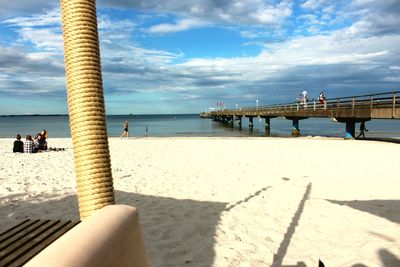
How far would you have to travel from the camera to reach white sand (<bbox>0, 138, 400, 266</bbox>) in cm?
479

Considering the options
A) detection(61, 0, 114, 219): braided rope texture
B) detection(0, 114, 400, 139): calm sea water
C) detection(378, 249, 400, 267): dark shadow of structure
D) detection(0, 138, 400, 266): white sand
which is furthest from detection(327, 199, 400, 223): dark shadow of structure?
detection(0, 114, 400, 139): calm sea water

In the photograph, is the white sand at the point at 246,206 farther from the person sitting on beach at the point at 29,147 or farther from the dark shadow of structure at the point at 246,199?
A: the person sitting on beach at the point at 29,147

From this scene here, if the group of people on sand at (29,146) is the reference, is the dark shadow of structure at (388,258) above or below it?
below

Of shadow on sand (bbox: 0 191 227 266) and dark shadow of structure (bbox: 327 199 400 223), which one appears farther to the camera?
dark shadow of structure (bbox: 327 199 400 223)

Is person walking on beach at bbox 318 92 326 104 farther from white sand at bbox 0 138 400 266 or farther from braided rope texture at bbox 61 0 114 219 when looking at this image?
braided rope texture at bbox 61 0 114 219

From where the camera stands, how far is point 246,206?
704 centimetres

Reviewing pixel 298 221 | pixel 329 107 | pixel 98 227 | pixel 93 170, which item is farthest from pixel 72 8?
pixel 329 107

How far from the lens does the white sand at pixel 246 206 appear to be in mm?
4789

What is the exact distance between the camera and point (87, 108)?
241 centimetres

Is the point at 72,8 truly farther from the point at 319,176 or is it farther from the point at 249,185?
the point at 319,176

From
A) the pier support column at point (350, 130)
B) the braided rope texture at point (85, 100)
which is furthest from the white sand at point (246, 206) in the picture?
the pier support column at point (350, 130)

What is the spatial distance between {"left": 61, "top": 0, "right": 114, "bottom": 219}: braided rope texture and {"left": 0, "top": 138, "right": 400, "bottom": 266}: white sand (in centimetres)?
237

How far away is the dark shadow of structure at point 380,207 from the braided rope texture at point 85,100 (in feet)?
18.4

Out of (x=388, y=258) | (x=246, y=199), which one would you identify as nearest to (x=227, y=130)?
(x=246, y=199)
